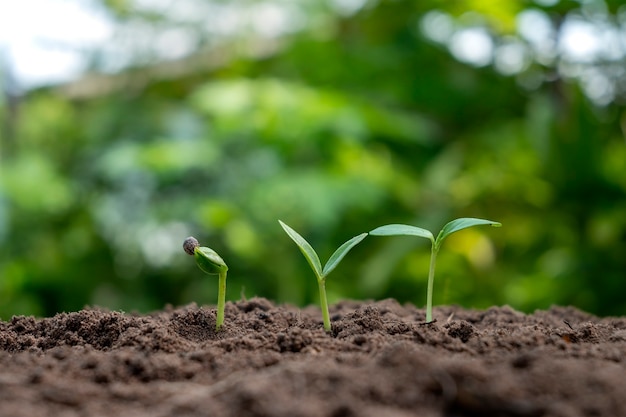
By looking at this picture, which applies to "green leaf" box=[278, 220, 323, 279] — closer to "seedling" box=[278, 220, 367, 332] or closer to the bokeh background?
"seedling" box=[278, 220, 367, 332]

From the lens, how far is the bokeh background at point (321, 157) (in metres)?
2.79

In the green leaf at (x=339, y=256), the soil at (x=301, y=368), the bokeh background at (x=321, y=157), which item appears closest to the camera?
the soil at (x=301, y=368)

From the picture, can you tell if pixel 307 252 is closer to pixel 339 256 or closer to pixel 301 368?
pixel 339 256

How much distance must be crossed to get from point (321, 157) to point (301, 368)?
2.75 m

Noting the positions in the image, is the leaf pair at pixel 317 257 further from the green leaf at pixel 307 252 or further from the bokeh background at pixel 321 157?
the bokeh background at pixel 321 157

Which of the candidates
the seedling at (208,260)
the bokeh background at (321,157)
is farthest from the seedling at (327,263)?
the bokeh background at (321,157)

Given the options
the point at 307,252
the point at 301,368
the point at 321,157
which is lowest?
the point at 301,368

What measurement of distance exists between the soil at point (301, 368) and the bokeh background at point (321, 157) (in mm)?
1515

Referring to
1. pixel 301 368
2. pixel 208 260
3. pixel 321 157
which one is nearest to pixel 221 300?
pixel 208 260

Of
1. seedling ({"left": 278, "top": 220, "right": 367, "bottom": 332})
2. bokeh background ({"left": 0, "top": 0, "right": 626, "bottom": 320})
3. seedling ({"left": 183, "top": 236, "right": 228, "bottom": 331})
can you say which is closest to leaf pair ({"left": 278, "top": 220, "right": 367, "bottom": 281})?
seedling ({"left": 278, "top": 220, "right": 367, "bottom": 332})

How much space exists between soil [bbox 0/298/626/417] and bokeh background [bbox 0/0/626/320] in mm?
1515

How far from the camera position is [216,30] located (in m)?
4.39

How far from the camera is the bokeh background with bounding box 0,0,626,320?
279 cm

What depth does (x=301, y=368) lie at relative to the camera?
0.67m
